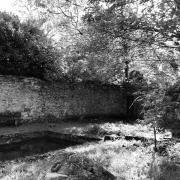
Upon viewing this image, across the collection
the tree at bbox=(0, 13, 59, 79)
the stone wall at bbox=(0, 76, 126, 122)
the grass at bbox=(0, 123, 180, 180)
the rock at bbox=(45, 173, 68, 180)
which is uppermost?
the tree at bbox=(0, 13, 59, 79)

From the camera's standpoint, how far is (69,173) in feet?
13.8

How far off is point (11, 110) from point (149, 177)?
9237 millimetres

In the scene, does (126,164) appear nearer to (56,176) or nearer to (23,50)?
(56,176)

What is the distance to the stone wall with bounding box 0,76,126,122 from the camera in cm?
1313

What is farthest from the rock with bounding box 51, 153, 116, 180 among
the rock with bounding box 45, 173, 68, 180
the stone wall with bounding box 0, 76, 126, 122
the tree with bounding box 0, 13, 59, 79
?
the tree with bounding box 0, 13, 59, 79

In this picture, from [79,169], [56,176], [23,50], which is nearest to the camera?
[56,176]

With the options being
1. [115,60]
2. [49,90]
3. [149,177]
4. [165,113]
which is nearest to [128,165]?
[149,177]

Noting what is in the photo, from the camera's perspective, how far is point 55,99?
595 inches

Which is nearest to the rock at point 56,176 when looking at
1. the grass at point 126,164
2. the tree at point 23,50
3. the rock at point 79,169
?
the rock at point 79,169

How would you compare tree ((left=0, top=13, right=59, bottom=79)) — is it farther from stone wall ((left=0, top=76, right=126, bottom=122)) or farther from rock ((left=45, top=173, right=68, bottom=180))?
rock ((left=45, top=173, right=68, bottom=180))

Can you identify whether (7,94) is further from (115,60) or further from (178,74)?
(178,74)

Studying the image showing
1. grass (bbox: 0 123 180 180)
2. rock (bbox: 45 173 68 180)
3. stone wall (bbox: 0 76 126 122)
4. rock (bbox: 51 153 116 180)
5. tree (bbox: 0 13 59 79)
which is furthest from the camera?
tree (bbox: 0 13 59 79)

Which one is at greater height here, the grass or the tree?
the tree

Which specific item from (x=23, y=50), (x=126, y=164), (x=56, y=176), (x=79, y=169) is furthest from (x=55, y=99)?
(x=56, y=176)
